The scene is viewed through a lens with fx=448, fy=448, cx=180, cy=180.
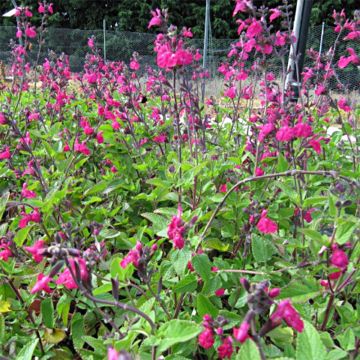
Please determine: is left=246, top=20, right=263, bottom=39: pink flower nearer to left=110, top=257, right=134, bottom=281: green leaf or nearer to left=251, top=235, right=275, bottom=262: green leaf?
left=251, top=235, right=275, bottom=262: green leaf

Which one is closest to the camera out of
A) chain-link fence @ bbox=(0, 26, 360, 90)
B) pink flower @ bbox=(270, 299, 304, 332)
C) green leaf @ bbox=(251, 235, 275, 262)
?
pink flower @ bbox=(270, 299, 304, 332)

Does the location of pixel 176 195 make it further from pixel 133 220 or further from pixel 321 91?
pixel 321 91

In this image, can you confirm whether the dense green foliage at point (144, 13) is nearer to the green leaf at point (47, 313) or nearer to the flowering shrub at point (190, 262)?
the flowering shrub at point (190, 262)

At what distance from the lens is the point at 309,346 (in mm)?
1046

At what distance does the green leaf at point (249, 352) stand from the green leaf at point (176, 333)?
4.1 inches

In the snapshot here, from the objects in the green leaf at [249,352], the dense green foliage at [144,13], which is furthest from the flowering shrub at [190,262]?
the dense green foliage at [144,13]

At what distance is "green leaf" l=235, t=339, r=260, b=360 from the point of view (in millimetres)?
961

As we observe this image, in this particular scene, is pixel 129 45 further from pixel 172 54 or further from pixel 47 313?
pixel 47 313

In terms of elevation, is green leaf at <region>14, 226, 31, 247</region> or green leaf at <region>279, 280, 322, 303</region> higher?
green leaf at <region>279, 280, 322, 303</region>

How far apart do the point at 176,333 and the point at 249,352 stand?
0.18 m

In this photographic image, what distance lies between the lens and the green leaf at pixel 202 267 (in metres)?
1.49

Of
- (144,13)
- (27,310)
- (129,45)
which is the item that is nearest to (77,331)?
(27,310)

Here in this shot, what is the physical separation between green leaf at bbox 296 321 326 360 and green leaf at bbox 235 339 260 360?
13 centimetres

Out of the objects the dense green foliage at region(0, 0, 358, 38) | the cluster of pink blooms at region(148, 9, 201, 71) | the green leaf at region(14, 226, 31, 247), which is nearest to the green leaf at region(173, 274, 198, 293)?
the green leaf at region(14, 226, 31, 247)
